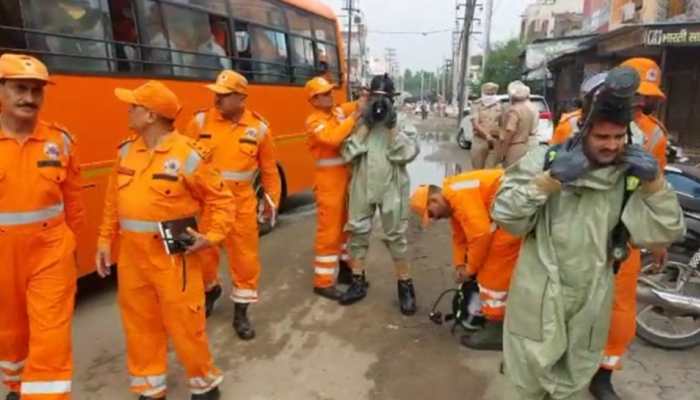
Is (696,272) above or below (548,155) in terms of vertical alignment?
below

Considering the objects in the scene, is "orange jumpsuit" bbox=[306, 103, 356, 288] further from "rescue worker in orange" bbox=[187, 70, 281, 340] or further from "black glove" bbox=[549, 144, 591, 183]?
"black glove" bbox=[549, 144, 591, 183]

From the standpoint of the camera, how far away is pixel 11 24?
416 cm

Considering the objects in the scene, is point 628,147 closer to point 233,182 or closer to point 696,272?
point 696,272

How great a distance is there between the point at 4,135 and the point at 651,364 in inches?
154

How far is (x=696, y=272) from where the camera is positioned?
404 centimetres

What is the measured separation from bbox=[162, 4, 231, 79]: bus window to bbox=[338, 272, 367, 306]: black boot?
2603 mm

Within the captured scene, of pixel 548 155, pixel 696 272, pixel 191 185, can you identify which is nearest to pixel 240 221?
pixel 191 185

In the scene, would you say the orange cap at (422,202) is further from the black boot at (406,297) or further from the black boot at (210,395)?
the black boot at (210,395)

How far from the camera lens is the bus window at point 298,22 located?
26.6 feet

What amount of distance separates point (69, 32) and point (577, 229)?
13.0ft

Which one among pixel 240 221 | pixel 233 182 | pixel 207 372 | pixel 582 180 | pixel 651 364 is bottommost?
pixel 651 364

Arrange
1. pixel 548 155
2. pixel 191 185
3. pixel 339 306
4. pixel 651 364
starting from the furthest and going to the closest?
pixel 339 306, pixel 651 364, pixel 191 185, pixel 548 155

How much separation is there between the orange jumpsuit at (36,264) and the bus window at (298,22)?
A: 17.9 feet

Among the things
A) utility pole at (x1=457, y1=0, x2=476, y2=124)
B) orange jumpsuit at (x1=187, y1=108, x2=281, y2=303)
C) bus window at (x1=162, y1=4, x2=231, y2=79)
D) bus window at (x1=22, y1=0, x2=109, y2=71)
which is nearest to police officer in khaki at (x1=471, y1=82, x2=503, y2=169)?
bus window at (x1=162, y1=4, x2=231, y2=79)
